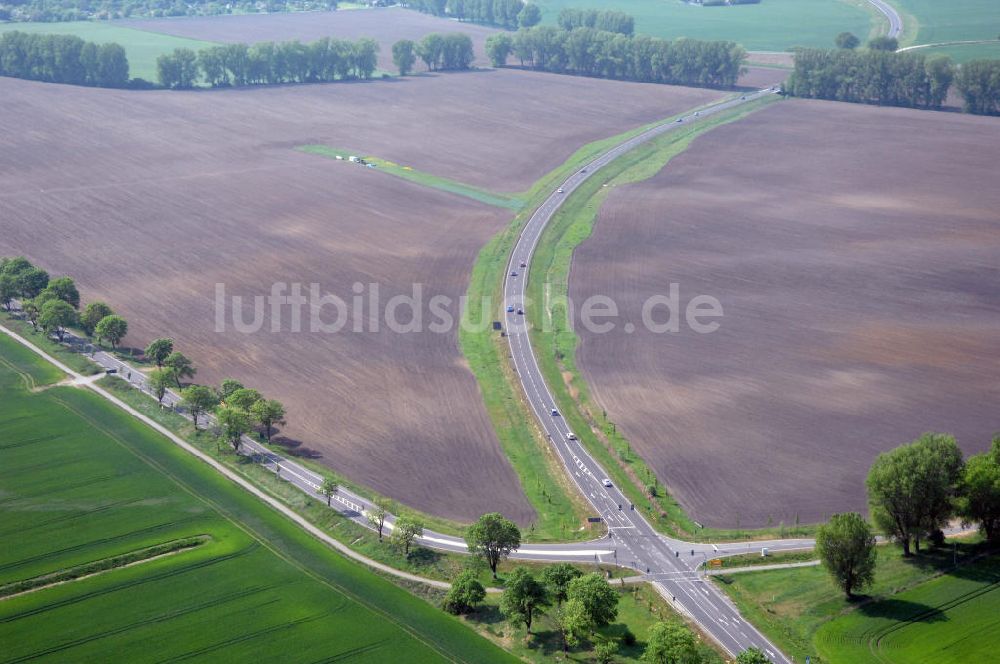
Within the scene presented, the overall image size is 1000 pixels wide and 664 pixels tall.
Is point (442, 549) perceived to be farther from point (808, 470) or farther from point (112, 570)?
point (808, 470)

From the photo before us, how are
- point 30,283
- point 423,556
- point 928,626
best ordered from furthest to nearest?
point 30,283 → point 423,556 → point 928,626

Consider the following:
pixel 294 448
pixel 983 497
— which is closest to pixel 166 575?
pixel 294 448

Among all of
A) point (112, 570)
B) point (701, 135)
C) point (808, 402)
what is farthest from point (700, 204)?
point (112, 570)

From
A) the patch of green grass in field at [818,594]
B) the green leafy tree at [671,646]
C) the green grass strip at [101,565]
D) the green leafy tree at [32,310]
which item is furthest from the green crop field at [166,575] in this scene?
the green leafy tree at [32,310]

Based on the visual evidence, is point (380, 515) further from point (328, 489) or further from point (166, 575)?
point (166, 575)

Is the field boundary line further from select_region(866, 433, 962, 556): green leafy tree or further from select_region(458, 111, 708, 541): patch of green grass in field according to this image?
select_region(866, 433, 962, 556): green leafy tree
